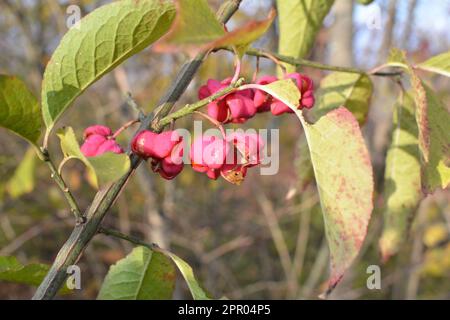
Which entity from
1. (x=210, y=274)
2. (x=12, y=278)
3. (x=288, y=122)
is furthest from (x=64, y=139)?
(x=288, y=122)

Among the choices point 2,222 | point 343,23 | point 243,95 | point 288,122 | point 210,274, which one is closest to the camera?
point 243,95

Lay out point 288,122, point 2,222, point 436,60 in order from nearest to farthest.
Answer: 1. point 436,60
2. point 2,222
3. point 288,122

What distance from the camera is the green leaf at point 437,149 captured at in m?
0.74

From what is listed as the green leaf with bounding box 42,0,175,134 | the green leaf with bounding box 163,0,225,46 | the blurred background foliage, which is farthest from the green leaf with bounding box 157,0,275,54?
the blurred background foliage

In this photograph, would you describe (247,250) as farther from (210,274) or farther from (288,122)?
(210,274)

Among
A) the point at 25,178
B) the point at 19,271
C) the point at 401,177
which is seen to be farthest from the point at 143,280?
the point at 25,178

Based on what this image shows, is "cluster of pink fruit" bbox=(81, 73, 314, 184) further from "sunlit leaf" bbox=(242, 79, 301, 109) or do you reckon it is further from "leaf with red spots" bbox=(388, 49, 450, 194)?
"leaf with red spots" bbox=(388, 49, 450, 194)

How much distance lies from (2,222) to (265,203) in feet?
4.72

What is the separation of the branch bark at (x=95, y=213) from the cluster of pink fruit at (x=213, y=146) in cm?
3

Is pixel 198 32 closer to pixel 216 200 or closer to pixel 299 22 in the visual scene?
pixel 299 22

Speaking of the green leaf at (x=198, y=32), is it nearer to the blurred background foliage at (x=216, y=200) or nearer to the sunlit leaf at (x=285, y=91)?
the sunlit leaf at (x=285, y=91)

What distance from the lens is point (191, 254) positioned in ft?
12.8

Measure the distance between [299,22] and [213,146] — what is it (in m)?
0.38

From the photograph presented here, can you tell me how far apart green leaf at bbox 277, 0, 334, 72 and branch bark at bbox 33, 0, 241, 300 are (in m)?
0.25
